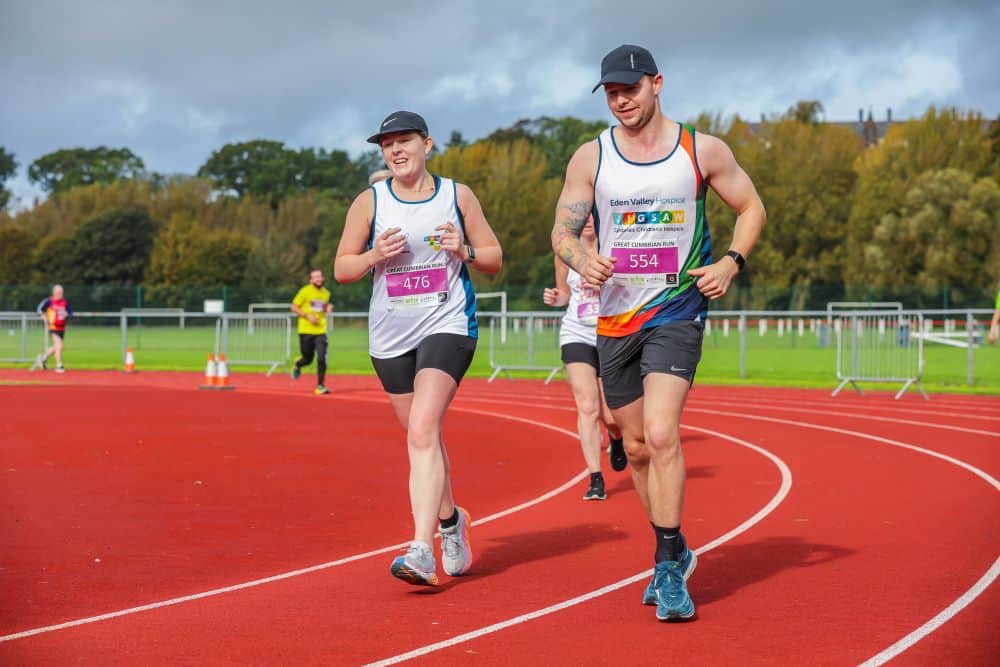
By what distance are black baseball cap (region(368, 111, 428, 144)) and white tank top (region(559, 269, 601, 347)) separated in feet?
10.5

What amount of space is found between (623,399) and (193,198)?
308 feet

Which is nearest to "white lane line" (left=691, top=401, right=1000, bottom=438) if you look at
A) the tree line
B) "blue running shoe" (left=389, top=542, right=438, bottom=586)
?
"blue running shoe" (left=389, top=542, right=438, bottom=586)

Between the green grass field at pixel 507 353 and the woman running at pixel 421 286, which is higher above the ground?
the woman running at pixel 421 286

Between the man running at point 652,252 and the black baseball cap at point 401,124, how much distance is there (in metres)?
0.92

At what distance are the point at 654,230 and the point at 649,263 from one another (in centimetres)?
15

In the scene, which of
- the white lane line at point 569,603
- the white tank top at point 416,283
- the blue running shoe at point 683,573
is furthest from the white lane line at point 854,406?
the white tank top at point 416,283

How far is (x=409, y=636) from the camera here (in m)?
5.36

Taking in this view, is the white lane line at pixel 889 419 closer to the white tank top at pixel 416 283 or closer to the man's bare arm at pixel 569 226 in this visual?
the white tank top at pixel 416 283

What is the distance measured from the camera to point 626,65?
5.96 m

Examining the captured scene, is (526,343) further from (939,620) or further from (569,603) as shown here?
(939,620)

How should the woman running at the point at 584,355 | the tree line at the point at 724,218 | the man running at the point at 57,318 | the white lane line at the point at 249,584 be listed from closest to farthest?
1. the white lane line at the point at 249,584
2. the woman running at the point at 584,355
3. the man running at the point at 57,318
4. the tree line at the point at 724,218

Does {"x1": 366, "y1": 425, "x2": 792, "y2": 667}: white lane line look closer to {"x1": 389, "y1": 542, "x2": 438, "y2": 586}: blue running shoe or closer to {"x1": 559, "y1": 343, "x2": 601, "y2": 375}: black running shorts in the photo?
{"x1": 389, "y1": 542, "x2": 438, "y2": 586}: blue running shoe

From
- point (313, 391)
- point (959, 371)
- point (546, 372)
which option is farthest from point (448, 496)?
point (959, 371)

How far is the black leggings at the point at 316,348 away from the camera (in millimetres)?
22234
